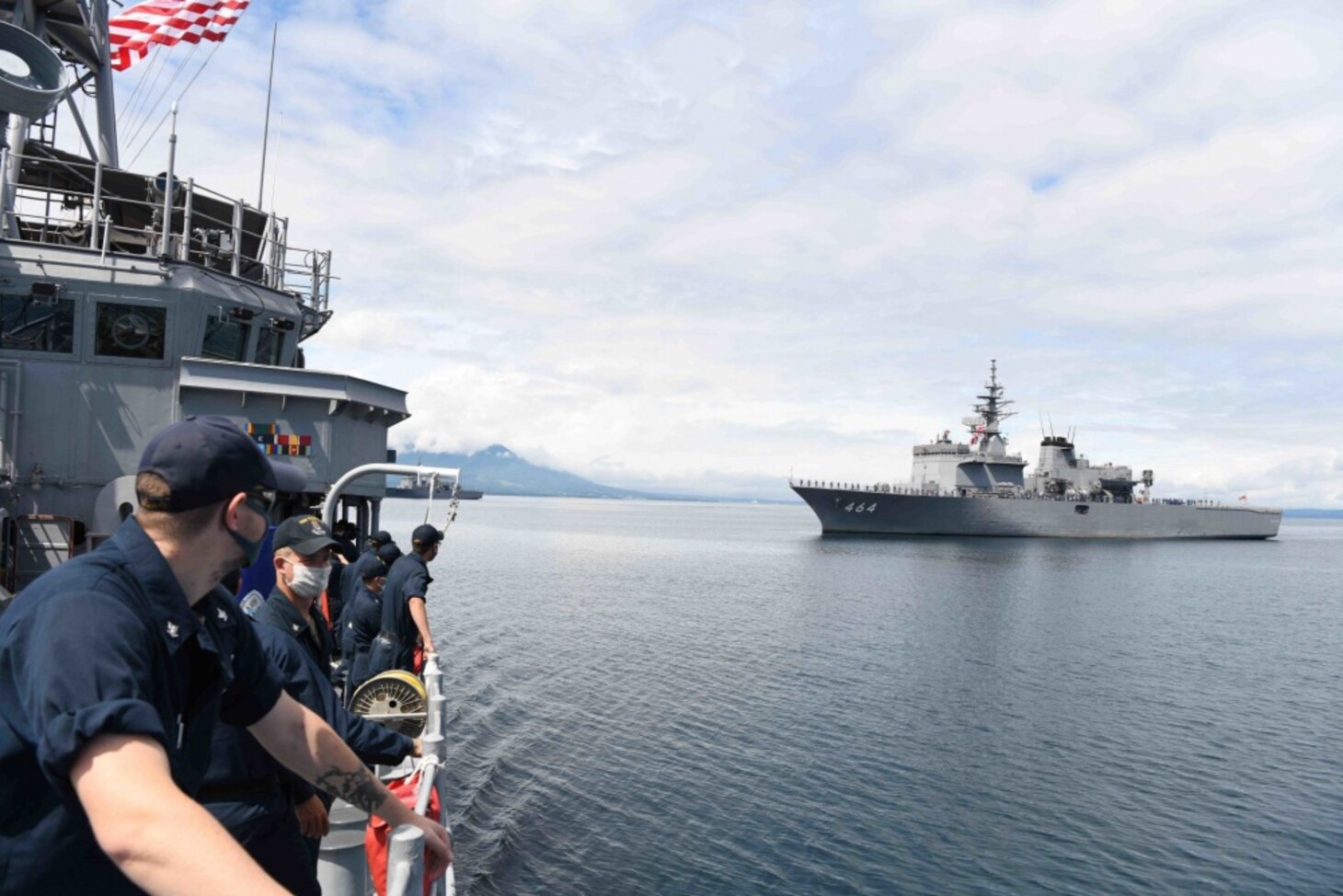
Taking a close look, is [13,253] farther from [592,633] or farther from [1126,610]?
[1126,610]

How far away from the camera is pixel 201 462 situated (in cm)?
193

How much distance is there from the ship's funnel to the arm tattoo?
440 inches

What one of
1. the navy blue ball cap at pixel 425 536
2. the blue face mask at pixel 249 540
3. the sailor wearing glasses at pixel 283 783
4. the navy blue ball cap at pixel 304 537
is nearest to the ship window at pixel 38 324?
the navy blue ball cap at pixel 425 536

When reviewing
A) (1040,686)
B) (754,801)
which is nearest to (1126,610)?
(1040,686)

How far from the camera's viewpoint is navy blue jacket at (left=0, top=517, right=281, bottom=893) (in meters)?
1.56

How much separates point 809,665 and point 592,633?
734cm

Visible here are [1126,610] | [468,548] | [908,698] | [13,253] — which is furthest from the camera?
[468,548]

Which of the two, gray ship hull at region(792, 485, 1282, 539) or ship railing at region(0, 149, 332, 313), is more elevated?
ship railing at region(0, 149, 332, 313)

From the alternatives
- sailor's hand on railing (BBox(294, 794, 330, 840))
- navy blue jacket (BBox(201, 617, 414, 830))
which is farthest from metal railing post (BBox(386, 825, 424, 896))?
sailor's hand on railing (BBox(294, 794, 330, 840))

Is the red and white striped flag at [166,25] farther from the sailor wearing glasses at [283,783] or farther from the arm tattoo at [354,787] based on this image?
the arm tattoo at [354,787]

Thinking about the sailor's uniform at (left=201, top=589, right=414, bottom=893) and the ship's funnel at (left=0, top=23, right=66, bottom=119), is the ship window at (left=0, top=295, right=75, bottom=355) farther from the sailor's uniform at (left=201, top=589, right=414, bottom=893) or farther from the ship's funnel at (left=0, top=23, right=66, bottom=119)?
the sailor's uniform at (left=201, top=589, right=414, bottom=893)

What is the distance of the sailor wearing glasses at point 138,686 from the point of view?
148 cm

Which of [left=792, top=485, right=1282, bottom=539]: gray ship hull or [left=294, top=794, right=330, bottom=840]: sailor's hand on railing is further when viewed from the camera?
[left=792, top=485, right=1282, bottom=539]: gray ship hull

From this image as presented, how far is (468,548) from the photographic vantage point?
6341 centimetres
